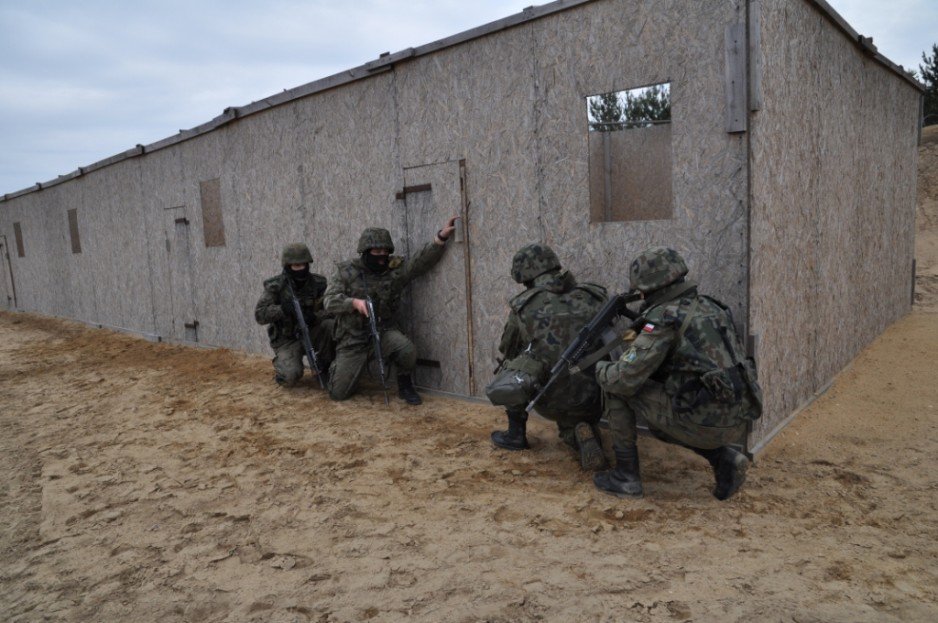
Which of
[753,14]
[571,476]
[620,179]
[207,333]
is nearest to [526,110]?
[620,179]

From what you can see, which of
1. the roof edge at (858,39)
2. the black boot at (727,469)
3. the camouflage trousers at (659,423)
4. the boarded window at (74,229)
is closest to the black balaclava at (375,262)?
the camouflage trousers at (659,423)

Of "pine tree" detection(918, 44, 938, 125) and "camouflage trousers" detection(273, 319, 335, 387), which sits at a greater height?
"pine tree" detection(918, 44, 938, 125)

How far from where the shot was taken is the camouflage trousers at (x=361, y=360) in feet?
20.3

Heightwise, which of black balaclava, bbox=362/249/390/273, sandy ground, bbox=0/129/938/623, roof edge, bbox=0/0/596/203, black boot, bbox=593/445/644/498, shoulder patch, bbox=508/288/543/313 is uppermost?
roof edge, bbox=0/0/596/203

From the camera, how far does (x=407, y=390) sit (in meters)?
6.21

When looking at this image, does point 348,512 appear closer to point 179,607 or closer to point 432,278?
point 179,607

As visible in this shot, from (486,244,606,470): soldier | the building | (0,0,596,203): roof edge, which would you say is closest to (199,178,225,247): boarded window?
the building

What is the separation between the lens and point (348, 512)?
3.80 meters

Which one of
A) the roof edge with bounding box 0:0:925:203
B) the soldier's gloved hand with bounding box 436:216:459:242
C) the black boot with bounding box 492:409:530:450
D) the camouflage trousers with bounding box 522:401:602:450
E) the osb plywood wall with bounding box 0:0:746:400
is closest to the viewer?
the osb plywood wall with bounding box 0:0:746:400

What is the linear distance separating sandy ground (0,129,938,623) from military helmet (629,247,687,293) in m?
1.25

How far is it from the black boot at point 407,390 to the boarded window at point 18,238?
14.8 meters

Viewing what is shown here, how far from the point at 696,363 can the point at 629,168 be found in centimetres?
261

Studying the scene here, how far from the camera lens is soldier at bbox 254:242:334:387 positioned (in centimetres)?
677

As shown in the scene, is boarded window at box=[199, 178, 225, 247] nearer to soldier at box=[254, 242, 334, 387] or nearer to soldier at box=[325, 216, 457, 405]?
soldier at box=[254, 242, 334, 387]
